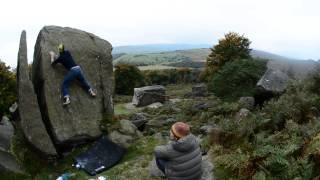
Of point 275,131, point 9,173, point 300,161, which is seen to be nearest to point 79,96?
point 9,173

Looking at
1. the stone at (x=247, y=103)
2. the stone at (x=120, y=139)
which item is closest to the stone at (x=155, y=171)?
the stone at (x=120, y=139)

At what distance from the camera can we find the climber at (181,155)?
42.1ft

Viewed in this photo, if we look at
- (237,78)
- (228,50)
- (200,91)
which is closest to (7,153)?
(237,78)

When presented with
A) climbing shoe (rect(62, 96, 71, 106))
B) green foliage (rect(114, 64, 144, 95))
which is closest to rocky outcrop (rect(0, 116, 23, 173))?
climbing shoe (rect(62, 96, 71, 106))

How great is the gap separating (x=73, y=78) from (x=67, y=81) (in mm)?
302

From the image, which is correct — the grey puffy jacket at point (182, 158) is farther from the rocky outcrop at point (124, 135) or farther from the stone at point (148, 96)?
the stone at point (148, 96)

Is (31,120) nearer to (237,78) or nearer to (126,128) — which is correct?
(126,128)

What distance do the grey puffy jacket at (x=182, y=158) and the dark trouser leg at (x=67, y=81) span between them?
21.8 ft

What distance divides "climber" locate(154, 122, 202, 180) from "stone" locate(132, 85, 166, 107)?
35266 mm

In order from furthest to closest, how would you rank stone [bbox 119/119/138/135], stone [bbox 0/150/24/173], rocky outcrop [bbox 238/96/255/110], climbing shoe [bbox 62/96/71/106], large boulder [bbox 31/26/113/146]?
1. rocky outcrop [bbox 238/96/255/110]
2. stone [bbox 119/119/138/135]
3. climbing shoe [bbox 62/96/71/106]
4. large boulder [bbox 31/26/113/146]
5. stone [bbox 0/150/24/173]

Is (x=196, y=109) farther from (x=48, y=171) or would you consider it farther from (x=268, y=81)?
(x=48, y=171)

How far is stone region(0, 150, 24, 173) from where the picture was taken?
17078 mm

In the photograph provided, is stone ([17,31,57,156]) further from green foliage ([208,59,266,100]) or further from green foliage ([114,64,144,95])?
green foliage ([114,64,144,95])

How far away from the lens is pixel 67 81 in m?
19.1
